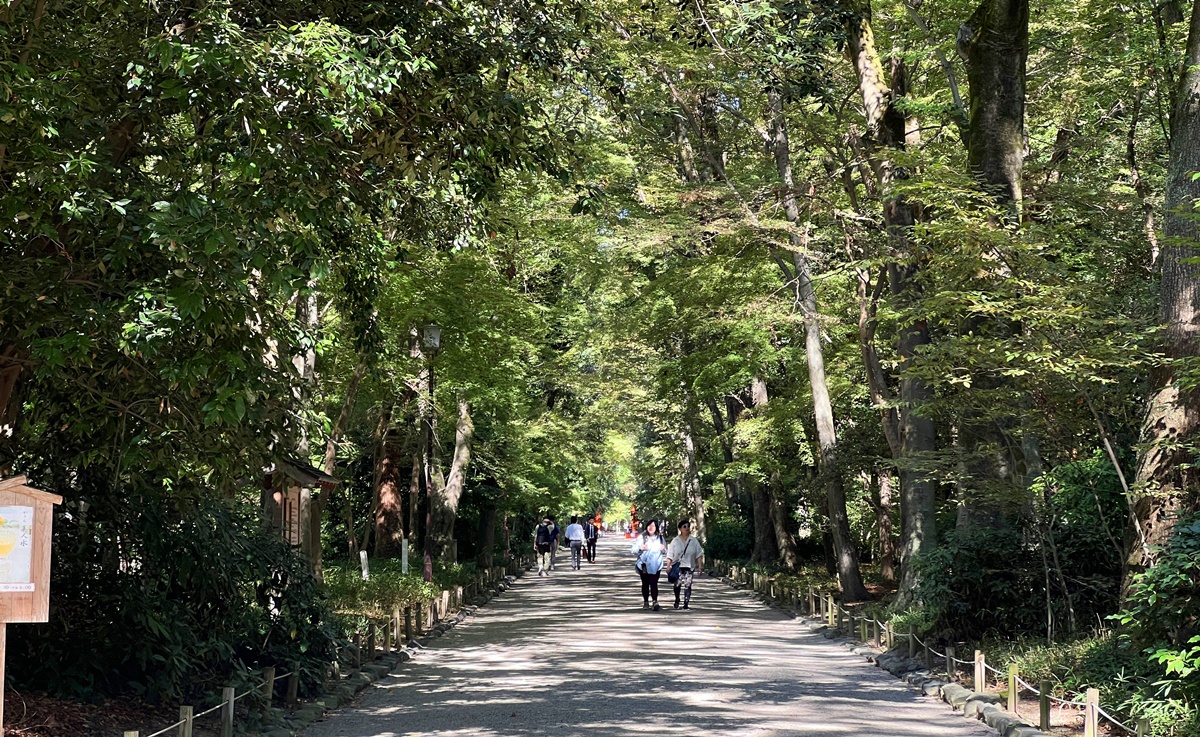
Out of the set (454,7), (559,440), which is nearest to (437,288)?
(454,7)

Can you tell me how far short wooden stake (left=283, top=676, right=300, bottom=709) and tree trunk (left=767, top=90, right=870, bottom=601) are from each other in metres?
14.3

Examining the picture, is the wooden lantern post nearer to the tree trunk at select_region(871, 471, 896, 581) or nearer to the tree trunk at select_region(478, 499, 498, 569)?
the tree trunk at select_region(871, 471, 896, 581)

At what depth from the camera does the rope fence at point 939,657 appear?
8.96m

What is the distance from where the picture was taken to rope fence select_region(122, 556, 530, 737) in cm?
948

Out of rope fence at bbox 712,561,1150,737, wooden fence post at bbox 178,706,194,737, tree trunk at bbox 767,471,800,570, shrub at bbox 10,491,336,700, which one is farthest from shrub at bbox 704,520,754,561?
wooden fence post at bbox 178,706,194,737

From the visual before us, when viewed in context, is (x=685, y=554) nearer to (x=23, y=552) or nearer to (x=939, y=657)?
(x=939, y=657)

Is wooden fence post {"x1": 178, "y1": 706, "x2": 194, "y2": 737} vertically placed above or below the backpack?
below

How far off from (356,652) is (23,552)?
793 centimetres

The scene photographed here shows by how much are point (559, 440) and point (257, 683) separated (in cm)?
2524

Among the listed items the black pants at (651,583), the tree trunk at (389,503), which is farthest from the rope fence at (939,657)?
the tree trunk at (389,503)

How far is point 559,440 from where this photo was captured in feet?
119

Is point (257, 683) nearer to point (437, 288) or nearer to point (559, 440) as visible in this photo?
point (437, 288)

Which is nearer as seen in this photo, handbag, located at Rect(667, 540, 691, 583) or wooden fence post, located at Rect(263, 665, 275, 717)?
wooden fence post, located at Rect(263, 665, 275, 717)

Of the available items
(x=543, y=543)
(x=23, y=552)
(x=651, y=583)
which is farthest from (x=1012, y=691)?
(x=543, y=543)
